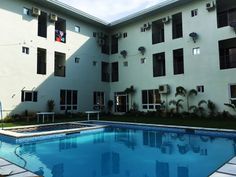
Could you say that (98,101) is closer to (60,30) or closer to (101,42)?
(101,42)

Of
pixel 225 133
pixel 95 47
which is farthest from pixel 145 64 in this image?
pixel 225 133

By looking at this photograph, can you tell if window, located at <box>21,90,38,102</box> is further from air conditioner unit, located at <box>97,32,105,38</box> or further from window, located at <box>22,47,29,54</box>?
air conditioner unit, located at <box>97,32,105,38</box>

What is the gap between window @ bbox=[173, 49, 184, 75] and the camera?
695 inches

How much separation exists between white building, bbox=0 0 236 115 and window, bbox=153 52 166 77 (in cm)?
9

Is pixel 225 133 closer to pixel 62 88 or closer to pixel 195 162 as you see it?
pixel 195 162

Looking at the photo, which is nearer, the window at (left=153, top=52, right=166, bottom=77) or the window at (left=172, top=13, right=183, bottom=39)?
the window at (left=172, top=13, right=183, bottom=39)

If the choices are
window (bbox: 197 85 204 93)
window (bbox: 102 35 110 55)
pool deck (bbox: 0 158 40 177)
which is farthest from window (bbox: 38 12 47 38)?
pool deck (bbox: 0 158 40 177)

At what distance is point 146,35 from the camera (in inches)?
765

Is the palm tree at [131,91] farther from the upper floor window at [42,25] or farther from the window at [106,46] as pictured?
the upper floor window at [42,25]

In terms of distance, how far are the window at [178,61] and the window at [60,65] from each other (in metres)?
9.37

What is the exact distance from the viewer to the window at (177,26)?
58.3 feet

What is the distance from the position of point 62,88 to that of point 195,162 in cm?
1404

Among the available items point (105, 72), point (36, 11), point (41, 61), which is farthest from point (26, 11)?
point (105, 72)

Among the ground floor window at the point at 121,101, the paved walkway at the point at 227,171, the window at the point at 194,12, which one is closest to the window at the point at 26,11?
the ground floor window at the point at 121,101
